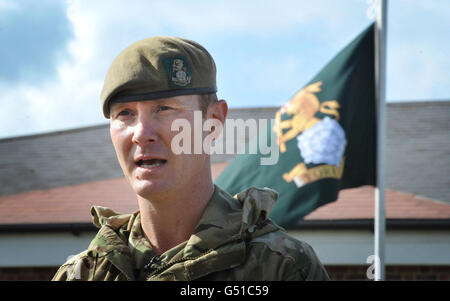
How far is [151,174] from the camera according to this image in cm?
168

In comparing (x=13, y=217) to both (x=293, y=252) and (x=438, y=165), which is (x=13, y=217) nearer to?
(x=438, y=165)

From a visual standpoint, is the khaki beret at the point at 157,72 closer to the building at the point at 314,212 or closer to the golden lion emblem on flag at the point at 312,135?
the golden lion emblem on flag at the point at 312,135

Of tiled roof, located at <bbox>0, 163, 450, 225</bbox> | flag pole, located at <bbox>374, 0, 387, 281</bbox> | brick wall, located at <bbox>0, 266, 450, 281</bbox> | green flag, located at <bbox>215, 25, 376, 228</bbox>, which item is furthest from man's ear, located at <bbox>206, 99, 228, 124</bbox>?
brick wall, located at <bbox>0, 266, 450, 281</bbox>

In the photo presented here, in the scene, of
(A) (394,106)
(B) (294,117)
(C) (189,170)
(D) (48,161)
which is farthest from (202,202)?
(A) (394,106)

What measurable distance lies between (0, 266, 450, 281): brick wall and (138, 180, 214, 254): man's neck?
490 centimetres

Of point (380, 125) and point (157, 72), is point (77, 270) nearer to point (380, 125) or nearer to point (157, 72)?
point (157, 72)

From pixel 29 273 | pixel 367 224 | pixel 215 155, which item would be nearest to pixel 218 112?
pixel 367 224

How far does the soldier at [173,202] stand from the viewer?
5.58 feet

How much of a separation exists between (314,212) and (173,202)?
5233 millimetres

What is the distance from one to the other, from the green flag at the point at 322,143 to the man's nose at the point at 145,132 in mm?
3007

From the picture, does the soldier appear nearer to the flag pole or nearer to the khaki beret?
the khaki beret

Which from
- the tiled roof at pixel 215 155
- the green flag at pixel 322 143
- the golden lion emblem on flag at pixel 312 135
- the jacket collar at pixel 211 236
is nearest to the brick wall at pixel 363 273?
the tiled roof at pixel 215 155

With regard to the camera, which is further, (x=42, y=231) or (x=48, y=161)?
(x=48, y=161)

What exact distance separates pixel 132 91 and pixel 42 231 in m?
5.61
